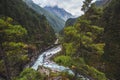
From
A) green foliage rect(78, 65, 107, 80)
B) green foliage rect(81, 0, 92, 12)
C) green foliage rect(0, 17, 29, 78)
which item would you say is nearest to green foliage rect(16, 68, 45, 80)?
green foliage rect(0, 17, 29, 78)

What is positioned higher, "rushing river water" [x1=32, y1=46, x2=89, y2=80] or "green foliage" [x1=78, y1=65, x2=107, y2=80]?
"green foliage" [x1=78, y1=65, x2=107, y2=80]

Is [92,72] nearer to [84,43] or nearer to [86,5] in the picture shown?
[84,43]

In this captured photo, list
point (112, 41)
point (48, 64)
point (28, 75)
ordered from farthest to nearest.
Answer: point (112, 41) → point (48, 64) → point (28, 75)

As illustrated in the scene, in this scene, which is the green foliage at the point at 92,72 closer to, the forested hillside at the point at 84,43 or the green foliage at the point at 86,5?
the forested hillside at the point at 84,43

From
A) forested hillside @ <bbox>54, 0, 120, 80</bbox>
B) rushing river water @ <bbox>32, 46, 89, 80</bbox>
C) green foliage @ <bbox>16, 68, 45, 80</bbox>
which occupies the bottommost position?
rushing river water @ <bbox>32, 46, 89, 80</bbox>

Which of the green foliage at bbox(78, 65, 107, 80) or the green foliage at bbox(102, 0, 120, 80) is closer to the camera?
the green foliage at bbox(78, 65, 107, 80)

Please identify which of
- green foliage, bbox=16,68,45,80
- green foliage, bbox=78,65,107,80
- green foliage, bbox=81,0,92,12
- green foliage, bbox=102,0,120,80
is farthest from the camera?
green foliage, bbox=102,0,120,80

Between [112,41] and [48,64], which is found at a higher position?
[112,41]

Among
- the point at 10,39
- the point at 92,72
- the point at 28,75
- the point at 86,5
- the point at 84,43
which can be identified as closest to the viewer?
the point at 10,39

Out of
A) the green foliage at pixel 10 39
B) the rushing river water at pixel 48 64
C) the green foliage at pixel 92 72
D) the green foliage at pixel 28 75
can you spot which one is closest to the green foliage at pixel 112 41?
the rushing river water at pixel 48 64

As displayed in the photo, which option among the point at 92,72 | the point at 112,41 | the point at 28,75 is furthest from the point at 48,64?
the point at 28,75

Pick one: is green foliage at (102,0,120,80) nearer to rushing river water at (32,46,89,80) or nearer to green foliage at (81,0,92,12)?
rushing river water at (32,46,89,80)

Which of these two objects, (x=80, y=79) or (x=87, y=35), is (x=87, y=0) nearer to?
(x=87, y=35)

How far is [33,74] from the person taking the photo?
2197 centimetres
